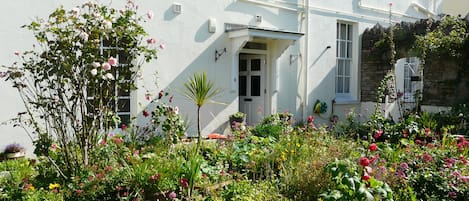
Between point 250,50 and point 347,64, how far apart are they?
14.0ft

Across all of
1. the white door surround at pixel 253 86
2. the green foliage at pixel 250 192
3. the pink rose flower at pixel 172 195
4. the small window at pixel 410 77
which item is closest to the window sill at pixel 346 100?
the small window at pixel 410 77

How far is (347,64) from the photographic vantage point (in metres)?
13.3

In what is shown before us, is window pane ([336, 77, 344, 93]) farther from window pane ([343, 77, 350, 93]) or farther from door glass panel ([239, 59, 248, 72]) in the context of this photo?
door glass panel ([239, 59, 248, 72])

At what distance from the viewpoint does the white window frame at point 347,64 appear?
42.4 feet

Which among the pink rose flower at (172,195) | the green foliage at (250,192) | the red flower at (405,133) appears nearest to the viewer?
the pink rose flower at (172,195)

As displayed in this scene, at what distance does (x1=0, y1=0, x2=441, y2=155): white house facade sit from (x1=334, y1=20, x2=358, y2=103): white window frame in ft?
0.11

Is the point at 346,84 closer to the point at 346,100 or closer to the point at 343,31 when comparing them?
the point at 346,100

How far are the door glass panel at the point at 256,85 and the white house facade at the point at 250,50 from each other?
0.09 feet

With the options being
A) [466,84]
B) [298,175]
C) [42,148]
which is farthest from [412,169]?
[466,84]

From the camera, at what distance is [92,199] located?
400cm

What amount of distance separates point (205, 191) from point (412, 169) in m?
2.41

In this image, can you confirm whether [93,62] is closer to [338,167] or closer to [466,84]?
[338,167]

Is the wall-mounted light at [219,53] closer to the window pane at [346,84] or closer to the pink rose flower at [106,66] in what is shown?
the window pane at [346,84]

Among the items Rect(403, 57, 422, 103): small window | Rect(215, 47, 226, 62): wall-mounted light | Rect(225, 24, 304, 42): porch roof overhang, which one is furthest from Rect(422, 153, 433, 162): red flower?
Rect(403, 57, 422, 103): small window
